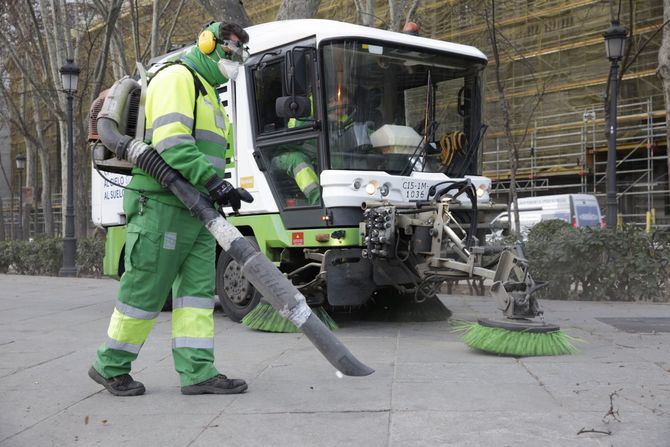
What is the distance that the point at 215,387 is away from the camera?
14.0ft

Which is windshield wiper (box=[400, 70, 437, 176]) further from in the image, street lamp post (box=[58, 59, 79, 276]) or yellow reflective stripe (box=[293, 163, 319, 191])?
street lamp post (box=[58, 59, 79, 276])

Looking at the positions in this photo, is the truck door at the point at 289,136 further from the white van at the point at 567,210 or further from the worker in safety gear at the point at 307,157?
the white van at the point at 567,210

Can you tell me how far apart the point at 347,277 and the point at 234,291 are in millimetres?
1601

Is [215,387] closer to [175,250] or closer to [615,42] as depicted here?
[175,250]

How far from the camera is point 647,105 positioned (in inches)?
856

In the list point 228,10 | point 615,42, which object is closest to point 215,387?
point 228,10

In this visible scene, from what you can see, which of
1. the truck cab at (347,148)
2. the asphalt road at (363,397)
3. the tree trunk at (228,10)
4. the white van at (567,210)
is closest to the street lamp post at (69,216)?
the tree trunk at (228,10)

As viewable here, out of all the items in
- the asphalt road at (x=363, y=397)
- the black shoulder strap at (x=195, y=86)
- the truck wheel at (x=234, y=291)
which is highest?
the black shoulder strap at (x=195, y=86)

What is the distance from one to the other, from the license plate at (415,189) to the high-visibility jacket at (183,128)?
2.58m

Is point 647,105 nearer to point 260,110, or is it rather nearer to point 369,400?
point 260,110

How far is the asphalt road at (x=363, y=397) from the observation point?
3420 millimetres

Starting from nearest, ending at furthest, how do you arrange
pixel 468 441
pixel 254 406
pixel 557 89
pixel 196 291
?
pixel 468 441, pixel 254 406, pixel 196 291, pixel 557 89

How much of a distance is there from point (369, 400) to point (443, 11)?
61.7 ft

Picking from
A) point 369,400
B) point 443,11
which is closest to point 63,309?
point 369,400
